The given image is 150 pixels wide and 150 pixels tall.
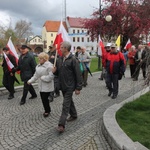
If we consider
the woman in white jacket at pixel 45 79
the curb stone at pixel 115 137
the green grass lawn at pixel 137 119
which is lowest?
the green grass lawn at pixel 137 119

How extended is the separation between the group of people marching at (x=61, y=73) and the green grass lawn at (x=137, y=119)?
0.79 meters

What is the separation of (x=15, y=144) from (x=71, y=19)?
95.9 m

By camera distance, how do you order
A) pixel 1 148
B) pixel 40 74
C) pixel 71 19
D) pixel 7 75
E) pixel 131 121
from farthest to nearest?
pixel 71 19, pixel 7 75, pixel 40 74, pixel 131 121, pixel 1 148

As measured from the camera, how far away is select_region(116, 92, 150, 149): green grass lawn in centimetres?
457

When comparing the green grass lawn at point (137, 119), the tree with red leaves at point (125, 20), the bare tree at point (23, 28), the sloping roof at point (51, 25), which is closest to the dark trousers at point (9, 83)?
the green grass lawn at point (137, 119)

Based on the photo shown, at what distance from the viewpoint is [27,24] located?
77188 mm

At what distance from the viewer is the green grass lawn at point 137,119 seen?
4.57 metres

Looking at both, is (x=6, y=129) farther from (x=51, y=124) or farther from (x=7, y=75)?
(x=7, y=75)

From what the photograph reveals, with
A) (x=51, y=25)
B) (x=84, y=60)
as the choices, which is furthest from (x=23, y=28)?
(x=84, y=60)

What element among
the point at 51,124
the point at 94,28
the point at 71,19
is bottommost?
the point at 51,124

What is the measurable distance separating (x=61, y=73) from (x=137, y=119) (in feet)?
6.46

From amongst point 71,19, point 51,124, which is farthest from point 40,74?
point 71,19

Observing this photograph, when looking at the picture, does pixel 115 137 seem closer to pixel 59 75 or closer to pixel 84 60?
pixel 59 75

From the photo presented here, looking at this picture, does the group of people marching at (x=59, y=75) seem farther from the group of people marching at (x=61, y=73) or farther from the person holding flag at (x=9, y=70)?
the person holding flag at (x=9, y=70)
